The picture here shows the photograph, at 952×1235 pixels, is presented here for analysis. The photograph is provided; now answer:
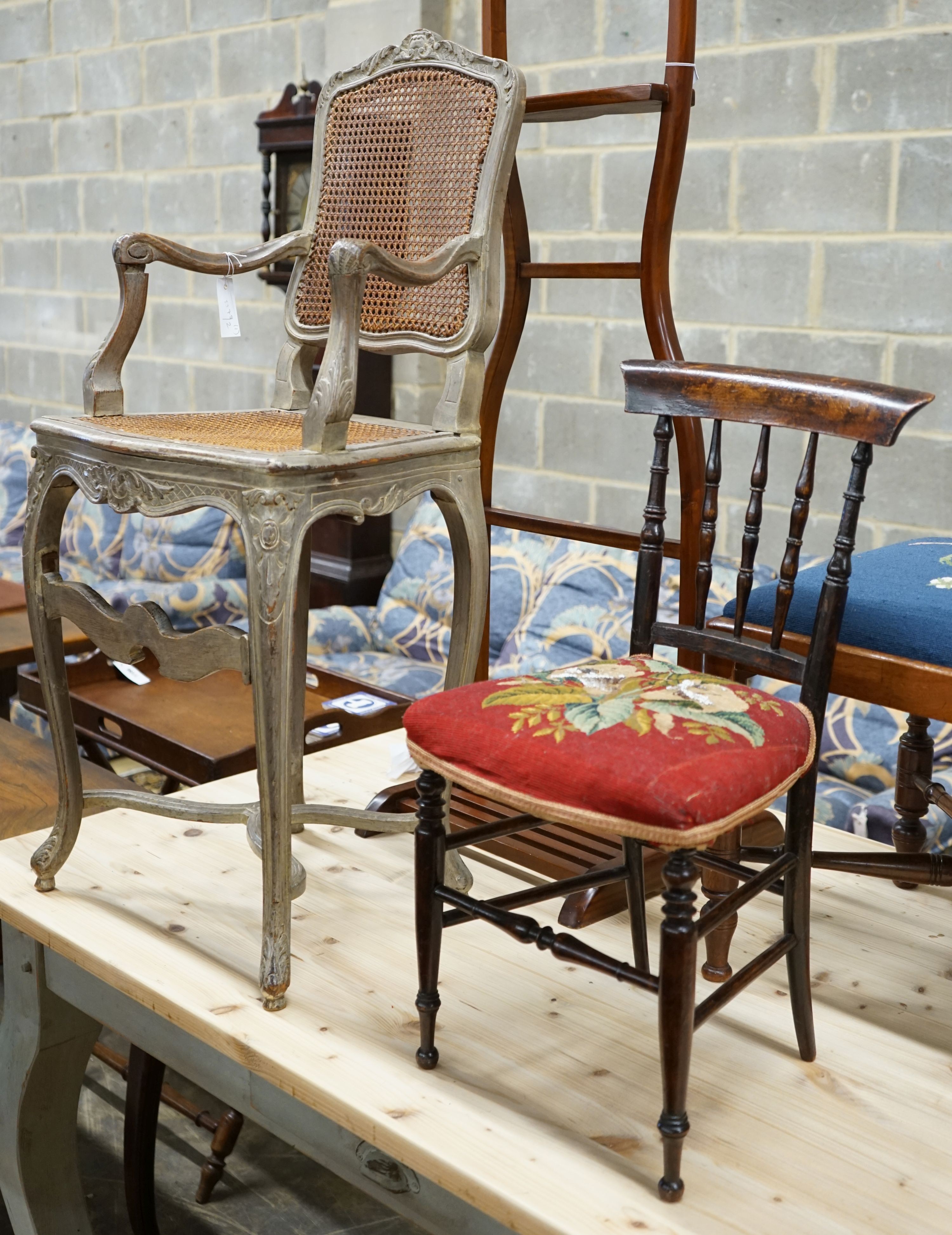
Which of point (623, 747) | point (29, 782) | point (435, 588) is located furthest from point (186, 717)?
point (623, 747)

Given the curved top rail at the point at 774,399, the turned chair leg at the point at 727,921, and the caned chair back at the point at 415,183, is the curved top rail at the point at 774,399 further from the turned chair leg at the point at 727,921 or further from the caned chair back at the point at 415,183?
the turned chair leg at the point at 727,921

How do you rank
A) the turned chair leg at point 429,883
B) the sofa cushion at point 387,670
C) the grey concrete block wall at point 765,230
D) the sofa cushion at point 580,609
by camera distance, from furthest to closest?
the sofa cushion at point 387,670 → the sofa cushion at point 580,609 → the grey concrete block wall at point 765,230 → the turned chair leg at point 429,883

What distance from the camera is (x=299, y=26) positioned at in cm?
423

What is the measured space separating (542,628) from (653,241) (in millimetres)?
1640

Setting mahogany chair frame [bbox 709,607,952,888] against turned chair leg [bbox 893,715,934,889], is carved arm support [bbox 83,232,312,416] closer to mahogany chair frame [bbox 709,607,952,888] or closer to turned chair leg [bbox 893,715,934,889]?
mahogany chair frame [bbox 709,607,952,888]

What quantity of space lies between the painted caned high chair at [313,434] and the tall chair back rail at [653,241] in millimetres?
146

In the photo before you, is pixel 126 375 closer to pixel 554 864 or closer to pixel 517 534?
pixel 517 534

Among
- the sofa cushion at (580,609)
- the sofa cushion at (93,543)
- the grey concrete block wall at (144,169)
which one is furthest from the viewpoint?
the sofa cushion at (93,543)

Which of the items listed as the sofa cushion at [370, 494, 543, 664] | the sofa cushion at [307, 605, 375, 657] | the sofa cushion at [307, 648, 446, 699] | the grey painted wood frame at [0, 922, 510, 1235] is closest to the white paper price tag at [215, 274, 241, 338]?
the grey painted wood frame at [0, 922, 510, 1235]

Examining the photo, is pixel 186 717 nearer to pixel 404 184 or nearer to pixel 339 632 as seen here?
pixel 339 632

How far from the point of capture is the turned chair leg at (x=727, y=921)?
1.53 meters

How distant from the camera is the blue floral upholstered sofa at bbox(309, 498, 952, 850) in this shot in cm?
272

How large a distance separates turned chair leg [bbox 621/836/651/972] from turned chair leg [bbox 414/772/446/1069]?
295 millimetres

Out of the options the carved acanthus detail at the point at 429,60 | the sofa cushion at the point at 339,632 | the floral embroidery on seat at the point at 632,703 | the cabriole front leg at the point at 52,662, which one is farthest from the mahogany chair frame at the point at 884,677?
the sofa cushion at the point at 339,632
